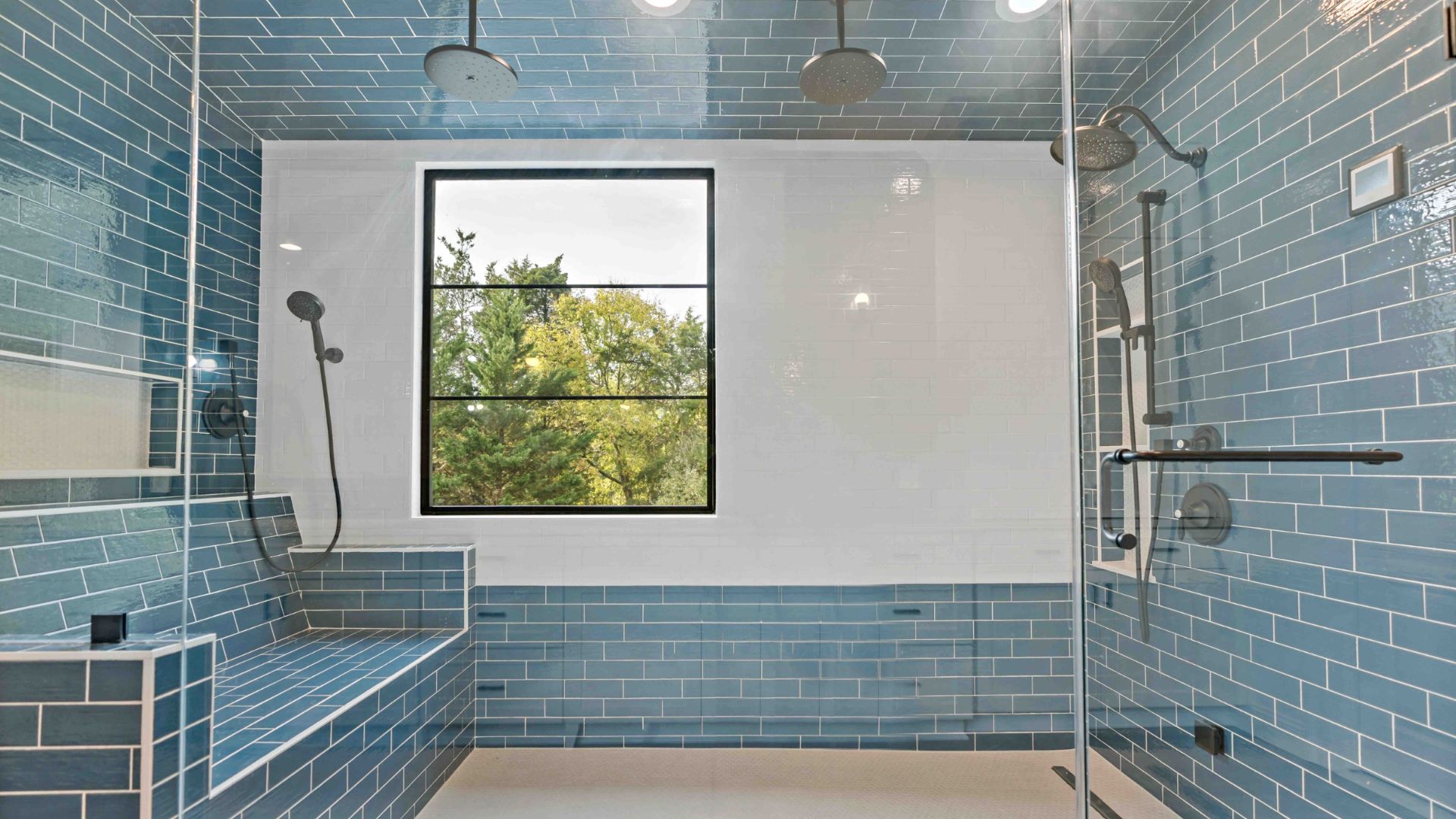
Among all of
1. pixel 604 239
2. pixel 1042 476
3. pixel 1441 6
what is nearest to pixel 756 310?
pixel 604 239

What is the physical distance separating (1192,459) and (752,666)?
4.10 feet

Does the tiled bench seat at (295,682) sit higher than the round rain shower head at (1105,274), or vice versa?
the round rain shower head at (1105,274)

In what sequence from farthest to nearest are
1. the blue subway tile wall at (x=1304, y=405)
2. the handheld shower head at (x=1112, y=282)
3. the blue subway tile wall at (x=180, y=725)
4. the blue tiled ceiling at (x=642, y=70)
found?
the blue tiled ceiling at (x=642, y=70)
the handheld shower head at (x=1112, y=282)
the blue subway tile wall at (x=180, y=725)
the blue subway tile wall at (x=1304, y=405)

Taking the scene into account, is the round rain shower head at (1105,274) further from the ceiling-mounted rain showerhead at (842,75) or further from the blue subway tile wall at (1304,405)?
the ceiling-mounted rain showerhead at (842,75)

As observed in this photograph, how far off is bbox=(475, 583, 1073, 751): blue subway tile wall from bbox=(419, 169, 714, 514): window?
12.4 inches

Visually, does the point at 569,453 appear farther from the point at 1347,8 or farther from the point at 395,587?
the point at 1347,8

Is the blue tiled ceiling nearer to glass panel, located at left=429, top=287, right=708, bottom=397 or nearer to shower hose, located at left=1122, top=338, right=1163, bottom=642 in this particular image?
glass panel, located at left=429, top=287, right=708, bottom=397

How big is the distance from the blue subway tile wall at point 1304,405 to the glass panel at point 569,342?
1.19 m

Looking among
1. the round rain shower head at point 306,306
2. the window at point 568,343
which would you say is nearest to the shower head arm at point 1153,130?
the window at point 568,343

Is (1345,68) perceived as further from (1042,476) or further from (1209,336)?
(1042,476)

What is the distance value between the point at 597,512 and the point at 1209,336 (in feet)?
5.25

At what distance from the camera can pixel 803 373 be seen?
196 centimetres

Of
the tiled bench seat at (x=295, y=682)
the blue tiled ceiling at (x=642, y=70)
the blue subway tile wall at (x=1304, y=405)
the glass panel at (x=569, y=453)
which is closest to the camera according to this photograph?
the blue subway tile wall at (x=1304, y=405)

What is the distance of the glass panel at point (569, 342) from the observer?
1.99 metres
